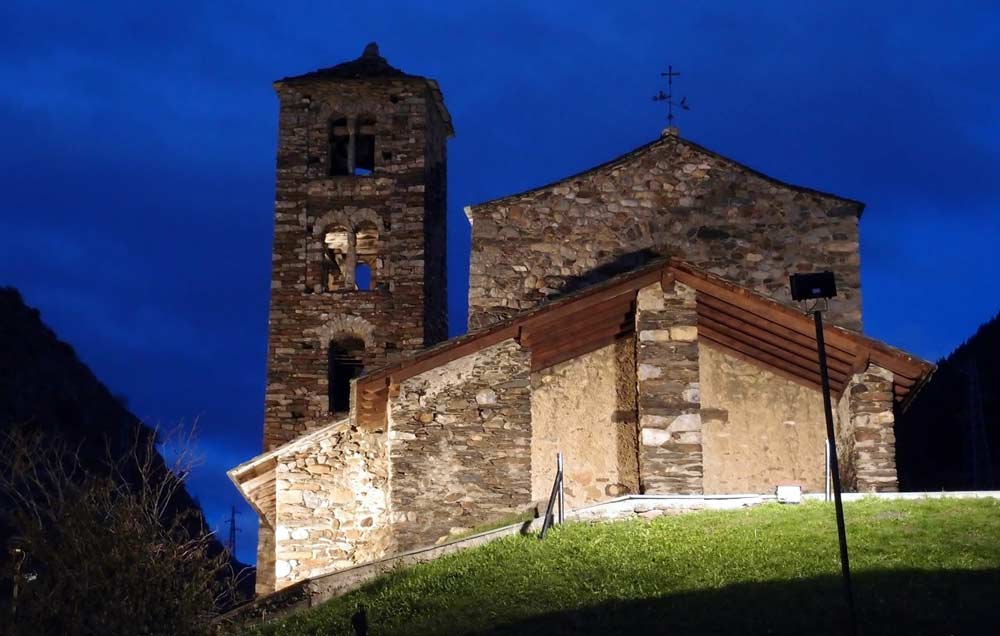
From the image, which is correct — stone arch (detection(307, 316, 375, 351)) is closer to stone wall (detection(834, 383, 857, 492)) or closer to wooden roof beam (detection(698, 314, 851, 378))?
wooden roof beam (detection(698, 314, 851, 378))

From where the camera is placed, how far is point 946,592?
465 inches

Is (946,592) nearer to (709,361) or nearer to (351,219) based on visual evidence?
(709,361)

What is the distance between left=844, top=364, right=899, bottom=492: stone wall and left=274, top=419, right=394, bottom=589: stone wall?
586 cm

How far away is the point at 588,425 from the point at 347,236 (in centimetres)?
1236

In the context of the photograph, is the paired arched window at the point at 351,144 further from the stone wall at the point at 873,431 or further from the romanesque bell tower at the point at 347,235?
the stone wall at the point at 873,431

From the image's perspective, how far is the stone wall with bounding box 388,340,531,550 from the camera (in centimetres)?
1678

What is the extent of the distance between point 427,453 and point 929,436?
19.0m

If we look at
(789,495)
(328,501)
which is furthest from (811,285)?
(328,501)

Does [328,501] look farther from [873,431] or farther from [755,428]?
[873,431]

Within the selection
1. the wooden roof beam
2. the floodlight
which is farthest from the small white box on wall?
the floodlight

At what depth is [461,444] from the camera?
16.9 m

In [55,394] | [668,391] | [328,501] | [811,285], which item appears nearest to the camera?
[811,285]

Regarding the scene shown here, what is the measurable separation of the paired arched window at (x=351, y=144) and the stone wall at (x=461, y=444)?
12.9 metres

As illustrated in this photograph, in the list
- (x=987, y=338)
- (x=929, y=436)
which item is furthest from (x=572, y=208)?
(x=987, y=338)
